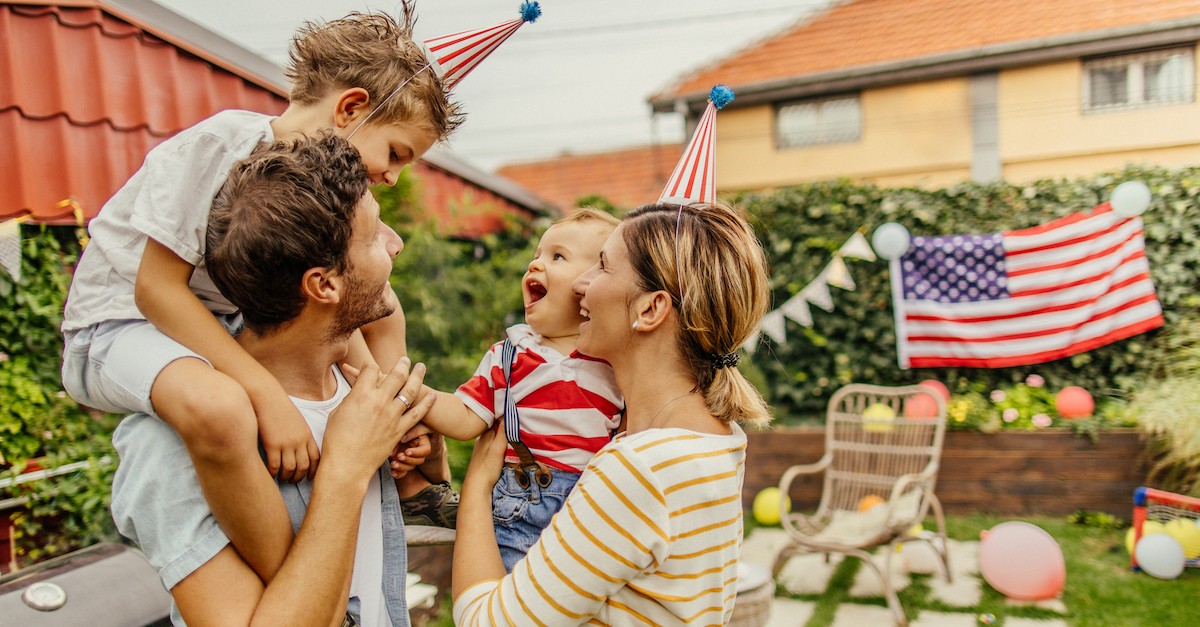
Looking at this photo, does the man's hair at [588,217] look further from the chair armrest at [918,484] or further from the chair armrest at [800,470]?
the chair armrest at [800,470]

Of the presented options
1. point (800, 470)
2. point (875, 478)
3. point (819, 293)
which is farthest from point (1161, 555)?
point (819, 293)

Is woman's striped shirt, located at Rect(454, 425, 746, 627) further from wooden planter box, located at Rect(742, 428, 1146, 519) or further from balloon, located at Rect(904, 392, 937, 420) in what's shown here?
balloon, located at Rect(904, 392, 937, 420)

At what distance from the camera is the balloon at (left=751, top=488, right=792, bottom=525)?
19.9 feet

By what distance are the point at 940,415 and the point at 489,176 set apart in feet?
16.1

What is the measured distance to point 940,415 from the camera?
555cm

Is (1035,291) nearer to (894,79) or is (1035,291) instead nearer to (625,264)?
(894,79)

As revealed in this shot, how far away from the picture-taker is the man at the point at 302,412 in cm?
108

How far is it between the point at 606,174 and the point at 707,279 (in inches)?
554

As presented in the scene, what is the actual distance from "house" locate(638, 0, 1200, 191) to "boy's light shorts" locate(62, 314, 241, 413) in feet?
17.3

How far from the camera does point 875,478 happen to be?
5.69 metres

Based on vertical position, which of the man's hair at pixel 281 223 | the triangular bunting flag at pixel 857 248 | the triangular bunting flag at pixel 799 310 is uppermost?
the man's hair at pixel 281 223

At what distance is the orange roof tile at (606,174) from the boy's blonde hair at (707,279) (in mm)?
11132

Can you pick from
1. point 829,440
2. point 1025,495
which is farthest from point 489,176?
point 1025,495

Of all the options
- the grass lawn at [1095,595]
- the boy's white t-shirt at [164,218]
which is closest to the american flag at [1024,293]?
the grass lawn at [1095,595]
